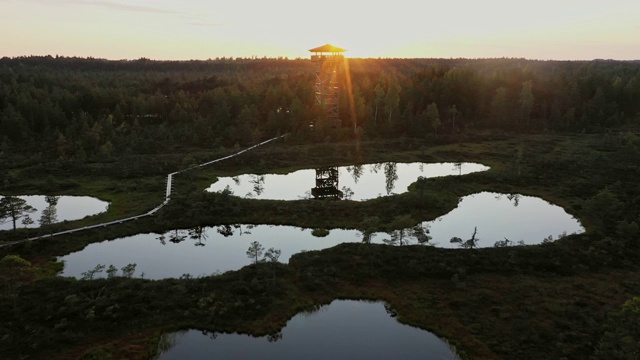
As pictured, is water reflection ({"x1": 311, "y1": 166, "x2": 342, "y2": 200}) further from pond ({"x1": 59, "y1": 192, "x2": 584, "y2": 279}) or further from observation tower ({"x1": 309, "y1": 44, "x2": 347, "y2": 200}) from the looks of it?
observation tower ({"x1": 309, "y1": 44, "x2": 347, "y2": 200})

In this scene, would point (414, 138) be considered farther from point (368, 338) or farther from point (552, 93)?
point (368, 338)

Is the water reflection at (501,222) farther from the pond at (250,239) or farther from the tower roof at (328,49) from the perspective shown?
the tower roof at (328,49)

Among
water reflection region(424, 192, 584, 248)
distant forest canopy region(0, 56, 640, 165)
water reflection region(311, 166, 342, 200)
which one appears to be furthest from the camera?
distant forest canopy region(0, 56, 640, 165)

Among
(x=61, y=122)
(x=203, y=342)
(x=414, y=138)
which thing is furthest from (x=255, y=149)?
(x=203, y=342)

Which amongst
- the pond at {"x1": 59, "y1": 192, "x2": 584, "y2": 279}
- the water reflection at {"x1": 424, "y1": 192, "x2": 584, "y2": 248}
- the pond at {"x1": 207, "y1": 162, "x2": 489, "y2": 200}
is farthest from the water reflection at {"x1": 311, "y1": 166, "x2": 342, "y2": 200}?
the water reflection at {"x1": 424, "y1": 192, "x2": 584, "y2": 248}

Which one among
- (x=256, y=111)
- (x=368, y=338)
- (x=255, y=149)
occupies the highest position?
(x=256, y=111)
